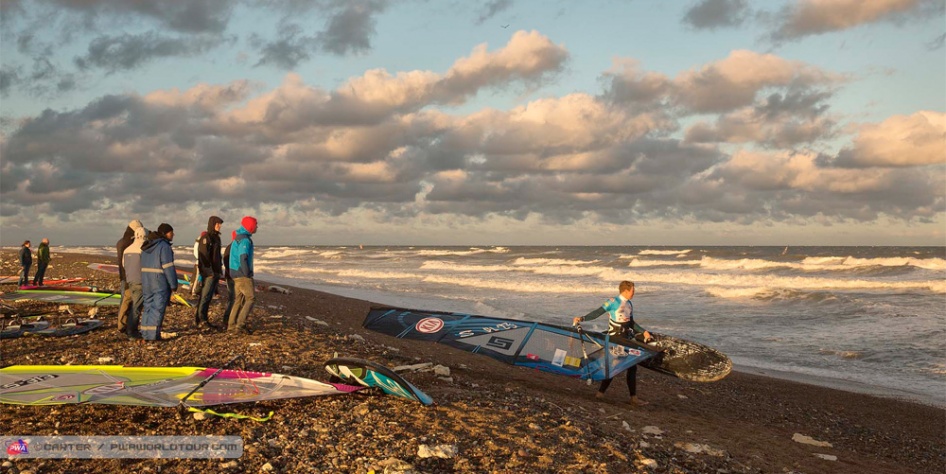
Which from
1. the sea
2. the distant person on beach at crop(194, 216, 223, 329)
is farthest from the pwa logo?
the sea

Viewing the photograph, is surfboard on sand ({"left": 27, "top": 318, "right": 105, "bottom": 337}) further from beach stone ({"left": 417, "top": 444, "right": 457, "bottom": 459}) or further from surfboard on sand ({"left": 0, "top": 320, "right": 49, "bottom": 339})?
beach stone ({"left": 417, "top": 444, "right": 457, "bottom": 459})

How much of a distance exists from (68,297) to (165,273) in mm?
5758

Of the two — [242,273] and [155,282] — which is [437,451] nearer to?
[242,273]

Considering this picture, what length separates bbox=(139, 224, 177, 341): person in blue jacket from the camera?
343 inches

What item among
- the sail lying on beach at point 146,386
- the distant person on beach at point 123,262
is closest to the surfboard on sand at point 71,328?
the distant person on beach at point 123,262

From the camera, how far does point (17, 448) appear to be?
4.37 m

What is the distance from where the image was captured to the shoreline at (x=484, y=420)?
472 cm

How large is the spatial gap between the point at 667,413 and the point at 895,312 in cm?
1600

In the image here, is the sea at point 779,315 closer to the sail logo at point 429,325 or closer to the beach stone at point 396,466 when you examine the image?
the sail logo at point 429,325

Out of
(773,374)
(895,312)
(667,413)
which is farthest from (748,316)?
(667,413)

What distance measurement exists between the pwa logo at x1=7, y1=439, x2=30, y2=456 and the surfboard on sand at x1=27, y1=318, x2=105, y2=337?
5673 millimetres

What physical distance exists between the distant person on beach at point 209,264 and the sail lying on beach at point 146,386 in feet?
11.3

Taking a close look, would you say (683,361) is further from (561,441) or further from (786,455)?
(561,441)

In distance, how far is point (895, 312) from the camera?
19.3 metres
